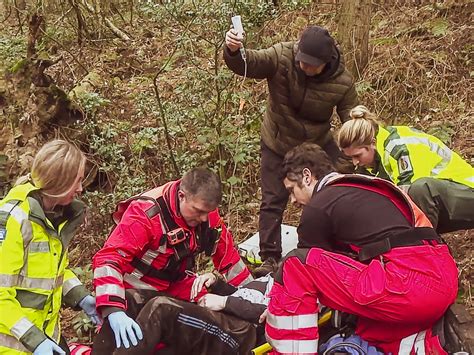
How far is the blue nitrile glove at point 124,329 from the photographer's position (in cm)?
316

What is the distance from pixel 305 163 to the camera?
3.20 metres

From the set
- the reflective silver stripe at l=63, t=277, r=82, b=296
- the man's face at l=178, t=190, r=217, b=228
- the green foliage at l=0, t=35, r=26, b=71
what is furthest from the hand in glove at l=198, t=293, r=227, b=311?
the green foliage at l=0, t=35, r=26, b=71

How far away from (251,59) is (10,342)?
8.20 ft

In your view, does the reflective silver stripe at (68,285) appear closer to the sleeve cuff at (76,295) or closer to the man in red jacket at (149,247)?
the sleeve cuff at (76,295)

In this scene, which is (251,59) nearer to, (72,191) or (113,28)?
(72,191)

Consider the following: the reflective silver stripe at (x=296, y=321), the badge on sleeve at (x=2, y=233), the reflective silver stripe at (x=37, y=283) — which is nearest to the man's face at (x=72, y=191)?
the badge on sleeve at (x=2, y=233)

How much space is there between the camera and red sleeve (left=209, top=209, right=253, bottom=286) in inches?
150

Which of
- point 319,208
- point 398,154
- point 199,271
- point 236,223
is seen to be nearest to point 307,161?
point 319,208

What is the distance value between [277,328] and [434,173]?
1.43m

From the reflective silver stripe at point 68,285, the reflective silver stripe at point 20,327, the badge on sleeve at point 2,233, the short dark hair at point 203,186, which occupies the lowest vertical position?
the reflective silver stripe at point 68,285

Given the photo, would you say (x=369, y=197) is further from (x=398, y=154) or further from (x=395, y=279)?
(x=398, y=154)

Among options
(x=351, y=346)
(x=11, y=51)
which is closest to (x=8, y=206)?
(x=351, y=346)

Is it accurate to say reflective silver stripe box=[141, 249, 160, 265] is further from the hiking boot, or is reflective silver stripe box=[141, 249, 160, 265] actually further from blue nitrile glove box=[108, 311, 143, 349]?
the hiking boot

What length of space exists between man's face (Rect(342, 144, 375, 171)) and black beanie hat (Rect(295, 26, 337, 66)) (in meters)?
0.77
